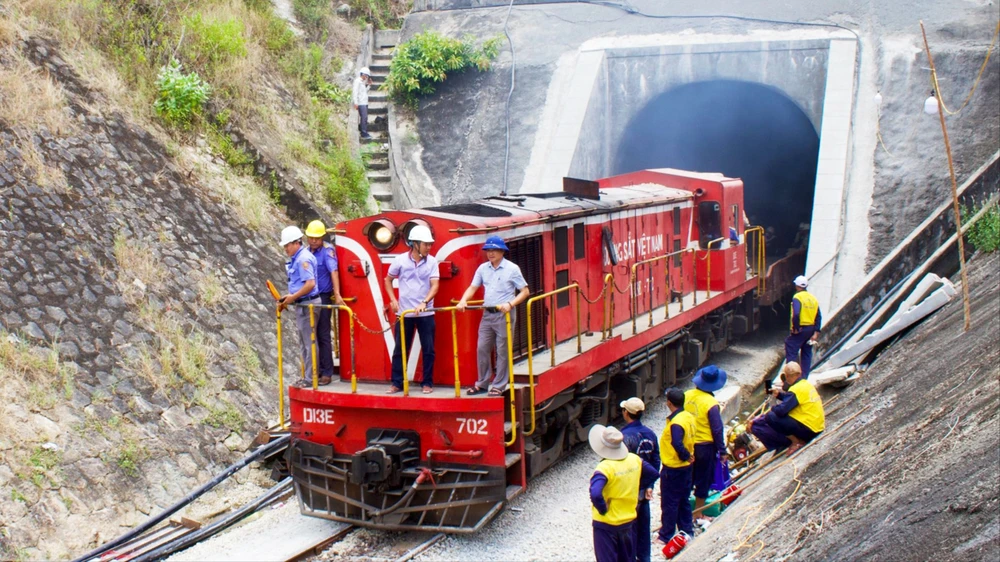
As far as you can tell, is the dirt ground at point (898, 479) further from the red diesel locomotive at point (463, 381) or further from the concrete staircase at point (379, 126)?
the concrete staircase at point (379, 126)

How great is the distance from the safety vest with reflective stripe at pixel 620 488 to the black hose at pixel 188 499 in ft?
14.0

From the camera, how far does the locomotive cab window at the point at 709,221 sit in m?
14.3

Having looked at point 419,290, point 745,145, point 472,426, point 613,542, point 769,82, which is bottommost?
point 613,542

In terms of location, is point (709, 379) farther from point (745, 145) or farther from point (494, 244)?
point (745, 145)

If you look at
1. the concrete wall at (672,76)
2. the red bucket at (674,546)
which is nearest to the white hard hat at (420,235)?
the red bucket at (674,546)

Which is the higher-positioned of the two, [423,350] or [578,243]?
[578,243]

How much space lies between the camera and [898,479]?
5.84 metres

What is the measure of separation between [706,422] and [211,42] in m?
11.3

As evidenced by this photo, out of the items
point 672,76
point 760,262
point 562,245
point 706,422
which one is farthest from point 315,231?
point 672,76

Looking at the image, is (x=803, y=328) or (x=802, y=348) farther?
(x=802, y=348)

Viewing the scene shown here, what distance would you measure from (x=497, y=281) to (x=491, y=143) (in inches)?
428

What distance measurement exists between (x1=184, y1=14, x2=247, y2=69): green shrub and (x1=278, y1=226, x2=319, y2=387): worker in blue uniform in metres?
7.92

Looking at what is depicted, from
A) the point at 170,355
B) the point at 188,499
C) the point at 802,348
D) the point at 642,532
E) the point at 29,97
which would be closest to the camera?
the point at 642,532

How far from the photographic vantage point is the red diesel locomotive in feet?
25.5
